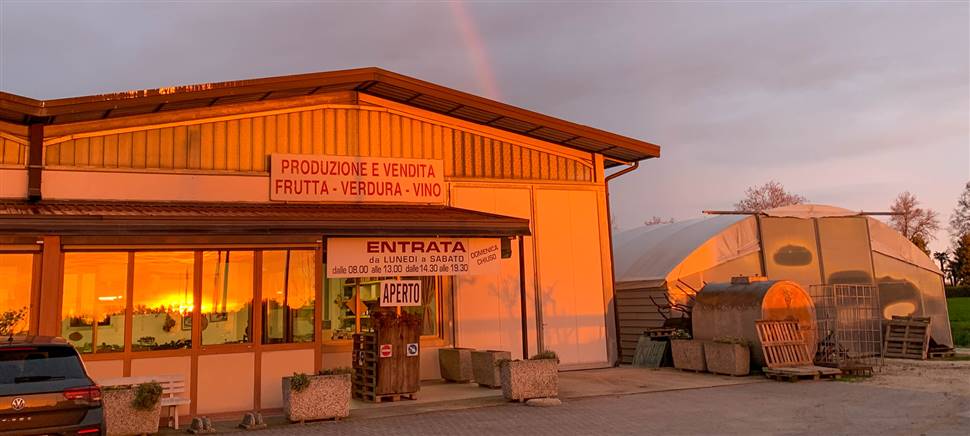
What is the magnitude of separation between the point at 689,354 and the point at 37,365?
13.4 meters

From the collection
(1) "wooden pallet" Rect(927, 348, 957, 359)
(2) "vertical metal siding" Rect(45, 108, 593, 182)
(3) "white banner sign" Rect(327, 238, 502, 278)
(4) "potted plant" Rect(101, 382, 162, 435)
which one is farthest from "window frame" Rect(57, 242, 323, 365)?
(1) "wooden pallet" Rect(927, 348, 957, 359)

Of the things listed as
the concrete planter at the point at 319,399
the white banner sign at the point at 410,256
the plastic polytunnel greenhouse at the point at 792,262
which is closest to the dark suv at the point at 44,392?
the concrete planter at the point at 319,399

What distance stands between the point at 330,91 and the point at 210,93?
2769 millimetres

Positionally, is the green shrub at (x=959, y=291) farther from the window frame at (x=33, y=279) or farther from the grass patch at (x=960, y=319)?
the window frame at (x=33, y=279)

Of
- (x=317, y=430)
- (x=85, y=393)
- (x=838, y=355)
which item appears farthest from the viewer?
(x=838, y=355)

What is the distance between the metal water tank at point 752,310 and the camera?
16.5 metres

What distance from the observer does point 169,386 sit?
37.6 feet

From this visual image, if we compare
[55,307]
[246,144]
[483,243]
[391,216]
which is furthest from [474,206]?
[55,307]

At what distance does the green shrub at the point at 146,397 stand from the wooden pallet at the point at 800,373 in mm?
11617

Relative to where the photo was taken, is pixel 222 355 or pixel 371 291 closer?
pixel 222 355

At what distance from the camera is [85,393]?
299 inches

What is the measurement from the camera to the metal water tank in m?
16.5

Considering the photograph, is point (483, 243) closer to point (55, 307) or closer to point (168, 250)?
point (168, 250)

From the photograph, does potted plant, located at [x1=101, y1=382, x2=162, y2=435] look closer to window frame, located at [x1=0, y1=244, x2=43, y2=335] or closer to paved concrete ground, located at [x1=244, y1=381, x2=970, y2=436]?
paved concrete ground, located at [x1=244, y1=381, x2=970, y2=436]
